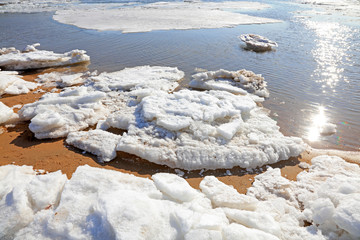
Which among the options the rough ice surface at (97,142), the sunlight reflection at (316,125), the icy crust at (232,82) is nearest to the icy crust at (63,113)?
the rough ice surface at (97,142)

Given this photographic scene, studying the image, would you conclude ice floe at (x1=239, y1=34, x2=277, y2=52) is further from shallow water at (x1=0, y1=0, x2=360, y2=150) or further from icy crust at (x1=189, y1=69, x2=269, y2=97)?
icy crust at (x1=189, y1=69, x2=269, y2=97)

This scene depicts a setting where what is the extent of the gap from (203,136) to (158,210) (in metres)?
2.17

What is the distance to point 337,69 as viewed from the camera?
9.02 metres

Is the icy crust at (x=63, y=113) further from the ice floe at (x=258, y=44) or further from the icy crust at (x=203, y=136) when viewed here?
the ice floe at (x=258, y=44)

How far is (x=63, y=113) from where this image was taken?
17.6ft

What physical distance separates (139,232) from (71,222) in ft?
2.71

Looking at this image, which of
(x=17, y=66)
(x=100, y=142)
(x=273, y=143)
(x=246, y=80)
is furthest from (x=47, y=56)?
(x=273, y=143)

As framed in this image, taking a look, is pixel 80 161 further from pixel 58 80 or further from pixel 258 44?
pixel 258 44

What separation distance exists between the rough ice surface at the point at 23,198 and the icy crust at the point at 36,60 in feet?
24.9

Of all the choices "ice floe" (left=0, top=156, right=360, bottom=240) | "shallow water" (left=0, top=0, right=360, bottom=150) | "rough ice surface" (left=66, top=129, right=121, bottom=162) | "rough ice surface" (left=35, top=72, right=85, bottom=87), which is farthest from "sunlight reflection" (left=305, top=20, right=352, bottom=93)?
"rough ice surface" (left=35, top=72, right=85, bottom=87)

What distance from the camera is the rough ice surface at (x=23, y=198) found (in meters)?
2.56

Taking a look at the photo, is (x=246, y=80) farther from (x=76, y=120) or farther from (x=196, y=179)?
(x=76, y=120)

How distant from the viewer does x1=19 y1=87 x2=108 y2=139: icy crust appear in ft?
15.7

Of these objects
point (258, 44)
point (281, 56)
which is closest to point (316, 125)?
point (281, 56)
